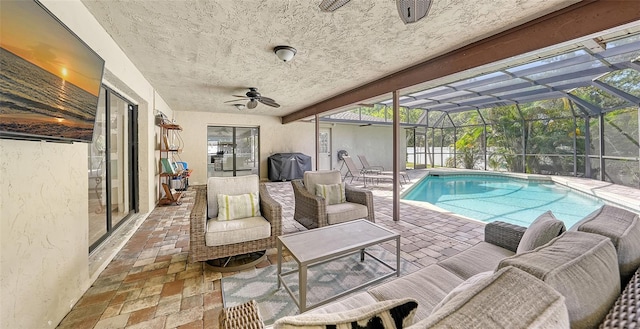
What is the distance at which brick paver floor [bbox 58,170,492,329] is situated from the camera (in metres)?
1.70

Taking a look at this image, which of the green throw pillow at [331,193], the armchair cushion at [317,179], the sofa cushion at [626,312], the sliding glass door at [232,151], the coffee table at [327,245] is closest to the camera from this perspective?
the sofa cushion at [626,312]

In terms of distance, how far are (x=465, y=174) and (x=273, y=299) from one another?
10.5 meters

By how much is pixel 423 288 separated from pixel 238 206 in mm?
2038

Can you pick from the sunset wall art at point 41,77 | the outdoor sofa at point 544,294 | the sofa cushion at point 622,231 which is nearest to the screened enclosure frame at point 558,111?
the sofa cushion at point 622,231

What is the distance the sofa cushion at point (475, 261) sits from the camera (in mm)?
1476

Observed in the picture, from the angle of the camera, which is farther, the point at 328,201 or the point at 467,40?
Answer: the point at 328,201

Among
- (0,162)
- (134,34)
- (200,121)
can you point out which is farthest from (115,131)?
(200,121)

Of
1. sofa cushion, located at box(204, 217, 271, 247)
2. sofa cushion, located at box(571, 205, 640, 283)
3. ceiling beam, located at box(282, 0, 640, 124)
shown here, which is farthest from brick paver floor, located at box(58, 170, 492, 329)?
ceiling beam, located at box(282, 0, 640, 124)

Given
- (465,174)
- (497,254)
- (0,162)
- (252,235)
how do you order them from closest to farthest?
1. (0,162)
2. (497,254)
3. (252,235)
4. (465,174)

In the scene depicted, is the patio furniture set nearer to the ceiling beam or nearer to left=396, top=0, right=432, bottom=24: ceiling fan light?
left=396, top=0, right=432, bottom=24: ceiling fan light

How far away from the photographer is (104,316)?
171 centimetres

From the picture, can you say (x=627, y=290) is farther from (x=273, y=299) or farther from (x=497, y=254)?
(x=273, y=299)

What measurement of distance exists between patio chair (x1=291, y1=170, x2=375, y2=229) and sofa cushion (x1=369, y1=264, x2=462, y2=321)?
62.5 inches

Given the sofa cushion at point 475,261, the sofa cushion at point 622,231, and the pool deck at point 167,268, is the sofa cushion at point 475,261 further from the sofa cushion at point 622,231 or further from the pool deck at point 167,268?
the pool deck at point 167,268
